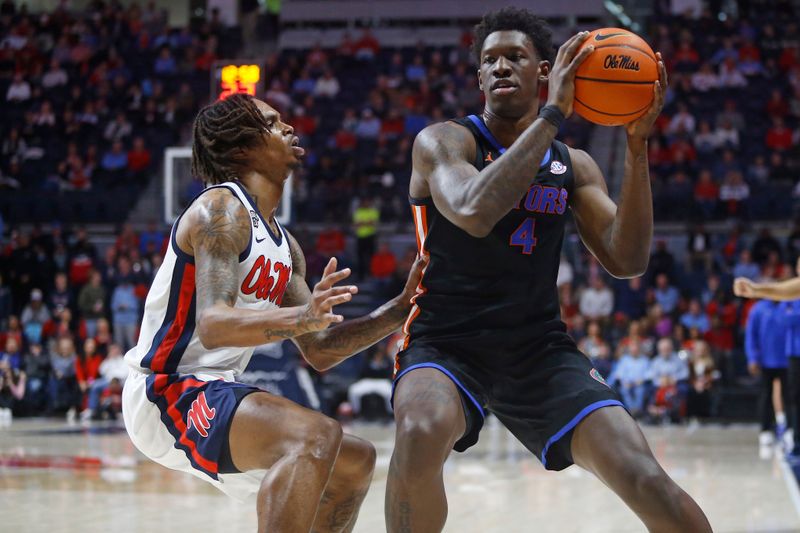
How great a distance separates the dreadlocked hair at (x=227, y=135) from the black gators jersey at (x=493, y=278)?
2.38 ft

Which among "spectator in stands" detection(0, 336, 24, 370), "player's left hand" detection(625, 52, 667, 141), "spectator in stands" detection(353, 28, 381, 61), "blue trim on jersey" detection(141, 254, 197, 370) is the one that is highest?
"spectator in stands" detection(353, 28, 381, 61)

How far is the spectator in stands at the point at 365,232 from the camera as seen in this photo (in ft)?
56.0

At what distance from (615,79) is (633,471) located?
143 centimetres

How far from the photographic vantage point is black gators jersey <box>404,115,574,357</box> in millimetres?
4020

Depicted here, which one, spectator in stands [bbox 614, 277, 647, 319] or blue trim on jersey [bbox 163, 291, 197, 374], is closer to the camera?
blue trim on jersey [bbox 163, 291, 197, 374]

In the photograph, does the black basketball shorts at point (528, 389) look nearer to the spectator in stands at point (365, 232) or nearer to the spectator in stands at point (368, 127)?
the spectator in stands at point (365, 232)

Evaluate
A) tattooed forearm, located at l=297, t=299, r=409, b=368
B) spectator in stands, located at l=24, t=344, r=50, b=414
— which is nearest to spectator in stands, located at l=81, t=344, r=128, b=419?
spectator in stands, located at l=24, t=344, r=50, b=414

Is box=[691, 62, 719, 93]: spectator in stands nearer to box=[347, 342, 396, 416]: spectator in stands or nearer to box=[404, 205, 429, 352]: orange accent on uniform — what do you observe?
box=[347, 342, 396, 416]: spectator in stands

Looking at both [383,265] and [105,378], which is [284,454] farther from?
[383,265]

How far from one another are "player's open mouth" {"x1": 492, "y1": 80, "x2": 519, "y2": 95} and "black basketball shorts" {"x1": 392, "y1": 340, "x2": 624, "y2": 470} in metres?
0.99

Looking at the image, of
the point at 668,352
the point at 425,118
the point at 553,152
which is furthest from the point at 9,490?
the point at 425,118

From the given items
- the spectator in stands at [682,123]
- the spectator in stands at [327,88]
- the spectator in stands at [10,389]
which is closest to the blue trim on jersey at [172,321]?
the spectator in stands at [10,389]

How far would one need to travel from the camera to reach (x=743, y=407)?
14328mm

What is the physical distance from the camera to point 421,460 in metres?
3.64
